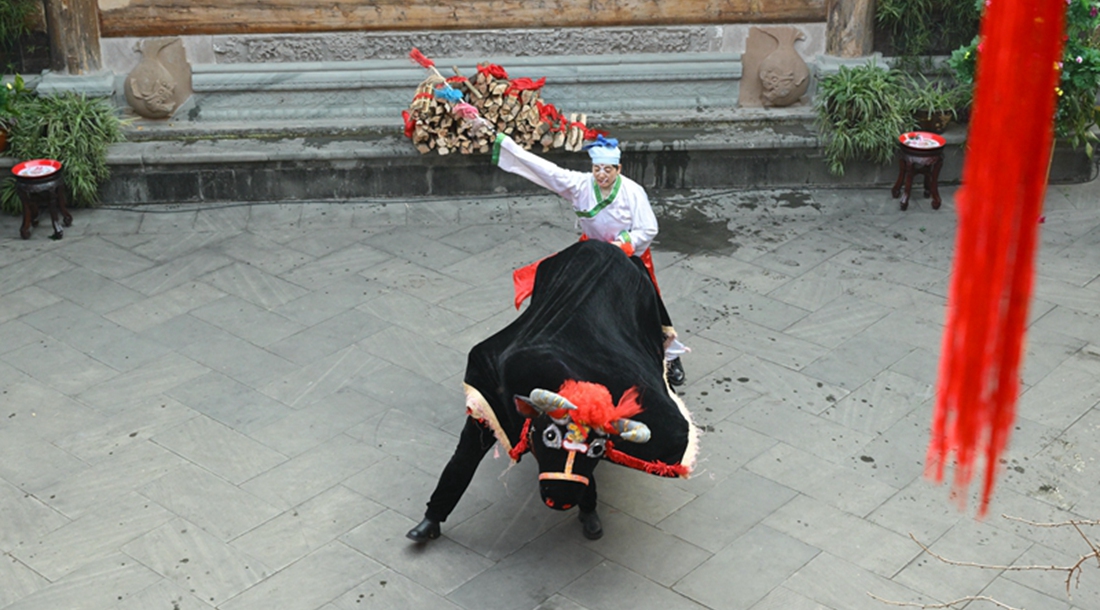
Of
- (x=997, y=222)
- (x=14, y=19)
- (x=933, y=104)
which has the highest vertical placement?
(x=997, y=222)

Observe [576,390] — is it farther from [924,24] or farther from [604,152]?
[924,24]

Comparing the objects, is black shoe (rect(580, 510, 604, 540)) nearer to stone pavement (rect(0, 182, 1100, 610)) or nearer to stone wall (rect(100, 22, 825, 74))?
stone pavement (rect(0, 182, 1100, 610))

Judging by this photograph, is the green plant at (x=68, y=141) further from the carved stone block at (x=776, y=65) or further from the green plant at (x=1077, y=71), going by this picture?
the green plant at (x=1077, y=71)

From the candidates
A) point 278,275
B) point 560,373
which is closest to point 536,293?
point 560,373

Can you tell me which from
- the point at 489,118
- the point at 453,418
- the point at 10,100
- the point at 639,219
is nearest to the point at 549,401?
the point at 639,219

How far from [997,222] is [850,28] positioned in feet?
29.6

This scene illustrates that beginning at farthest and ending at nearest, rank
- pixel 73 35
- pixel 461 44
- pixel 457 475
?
pixel 461 44 → pixel 73 35 → pixel 457 475

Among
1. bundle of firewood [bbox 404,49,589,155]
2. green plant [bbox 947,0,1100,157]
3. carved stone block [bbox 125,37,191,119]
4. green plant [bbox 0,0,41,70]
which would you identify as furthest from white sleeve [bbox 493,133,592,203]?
green plant [bbox 0,0,41,70]

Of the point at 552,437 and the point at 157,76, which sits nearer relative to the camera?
the point at 552,437

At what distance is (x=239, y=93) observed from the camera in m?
9.71

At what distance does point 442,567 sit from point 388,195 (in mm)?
4765

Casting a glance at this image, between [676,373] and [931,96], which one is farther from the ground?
[931,96]

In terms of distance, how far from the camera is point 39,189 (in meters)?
8.31

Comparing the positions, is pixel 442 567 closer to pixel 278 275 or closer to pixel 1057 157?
pixel 278 275
